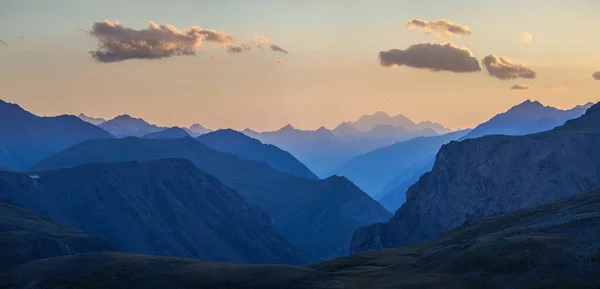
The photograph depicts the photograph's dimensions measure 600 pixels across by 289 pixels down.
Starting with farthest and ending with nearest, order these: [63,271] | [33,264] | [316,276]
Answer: [33,264], [63,271], [316,276]

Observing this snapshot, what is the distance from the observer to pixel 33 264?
170 metres

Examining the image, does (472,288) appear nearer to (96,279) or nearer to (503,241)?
(503,241)

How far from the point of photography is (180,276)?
459 ft

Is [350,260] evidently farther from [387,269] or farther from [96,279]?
[96,279]

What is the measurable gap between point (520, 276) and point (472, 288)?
26.0ft

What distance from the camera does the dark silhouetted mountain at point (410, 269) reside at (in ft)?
394

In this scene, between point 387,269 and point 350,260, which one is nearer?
point 387,269

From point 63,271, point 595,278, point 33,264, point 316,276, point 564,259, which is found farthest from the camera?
point 33,264

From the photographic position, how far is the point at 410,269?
139375 mm

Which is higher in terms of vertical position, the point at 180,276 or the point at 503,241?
the point at 503,241

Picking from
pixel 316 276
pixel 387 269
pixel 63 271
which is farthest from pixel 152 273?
pixel 387 269

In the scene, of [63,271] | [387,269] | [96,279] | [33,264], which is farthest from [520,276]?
[33,264]

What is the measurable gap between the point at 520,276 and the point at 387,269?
102 feet

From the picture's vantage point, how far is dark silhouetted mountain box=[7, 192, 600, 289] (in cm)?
12000
